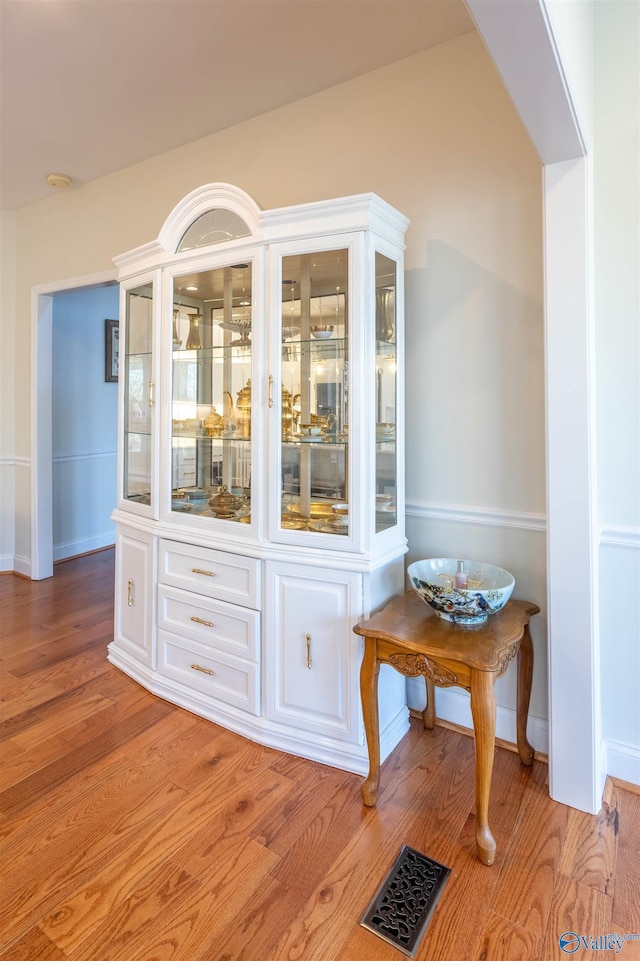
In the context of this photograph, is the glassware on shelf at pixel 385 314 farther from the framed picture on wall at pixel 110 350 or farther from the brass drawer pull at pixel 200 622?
the framed picture on wall at pixel 110 350

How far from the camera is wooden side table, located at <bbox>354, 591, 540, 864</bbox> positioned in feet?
4.88

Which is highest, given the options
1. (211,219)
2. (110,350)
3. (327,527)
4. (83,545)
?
(110,350)

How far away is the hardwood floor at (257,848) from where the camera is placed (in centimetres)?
127

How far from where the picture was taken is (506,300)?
1964 millimetres

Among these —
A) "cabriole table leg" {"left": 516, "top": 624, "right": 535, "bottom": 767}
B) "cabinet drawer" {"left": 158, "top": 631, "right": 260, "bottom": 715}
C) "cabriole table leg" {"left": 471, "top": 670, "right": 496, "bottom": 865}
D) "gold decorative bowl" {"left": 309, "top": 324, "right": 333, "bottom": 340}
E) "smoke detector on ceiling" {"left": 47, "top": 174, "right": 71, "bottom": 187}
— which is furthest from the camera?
"smoke detector on ceiling" {"left": 47, "top": 174, "right": 71, "bottom": 187}

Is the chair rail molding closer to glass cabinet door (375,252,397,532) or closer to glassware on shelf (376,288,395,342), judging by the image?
glass cabinet door (375,252,397,532)

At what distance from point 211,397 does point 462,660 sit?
1602 millimetres

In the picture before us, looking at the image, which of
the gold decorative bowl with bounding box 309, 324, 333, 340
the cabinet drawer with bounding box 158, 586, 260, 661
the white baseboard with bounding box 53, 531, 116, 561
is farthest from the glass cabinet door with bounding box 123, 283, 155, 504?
the white baseboard with bounding box 53, 531, 116, 561

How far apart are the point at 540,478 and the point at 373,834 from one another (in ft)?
4.50

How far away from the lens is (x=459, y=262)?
2057 millimetres

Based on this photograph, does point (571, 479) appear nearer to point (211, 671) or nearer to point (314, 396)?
point (314, 396)

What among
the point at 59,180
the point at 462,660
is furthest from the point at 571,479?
the point at 59,180

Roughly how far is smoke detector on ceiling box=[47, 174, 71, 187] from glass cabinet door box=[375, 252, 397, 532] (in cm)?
268

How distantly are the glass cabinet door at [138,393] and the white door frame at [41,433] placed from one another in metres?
1.80
